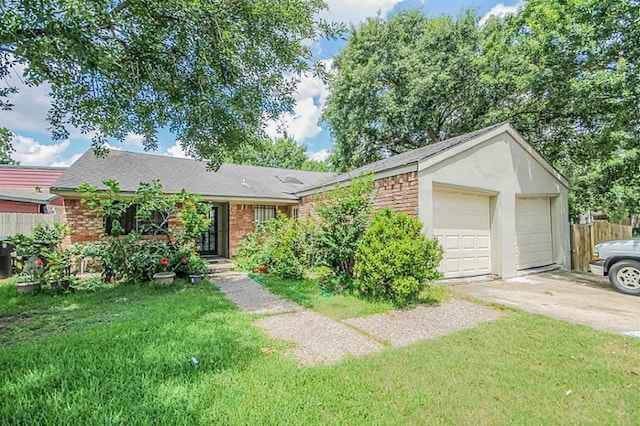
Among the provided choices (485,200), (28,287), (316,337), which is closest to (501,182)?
(485,200)

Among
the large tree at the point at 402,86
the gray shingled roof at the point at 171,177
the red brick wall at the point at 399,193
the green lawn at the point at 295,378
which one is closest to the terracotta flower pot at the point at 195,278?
the green lawn at the point at 295,378

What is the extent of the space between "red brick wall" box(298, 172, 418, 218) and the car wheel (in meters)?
4.81

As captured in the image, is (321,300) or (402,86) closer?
(321,300)

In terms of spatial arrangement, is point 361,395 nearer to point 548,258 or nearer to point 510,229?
point 510,229

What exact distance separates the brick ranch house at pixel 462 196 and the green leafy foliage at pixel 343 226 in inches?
28.2

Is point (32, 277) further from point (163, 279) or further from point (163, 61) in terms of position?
point (163, 61)

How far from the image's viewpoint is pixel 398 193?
24.2 feet

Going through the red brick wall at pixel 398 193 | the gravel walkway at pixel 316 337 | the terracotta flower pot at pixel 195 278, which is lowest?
the gravel walkway at pixel 316 337

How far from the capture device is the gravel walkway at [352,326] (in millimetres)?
3715

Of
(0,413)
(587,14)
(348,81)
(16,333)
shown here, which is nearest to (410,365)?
(0,413)

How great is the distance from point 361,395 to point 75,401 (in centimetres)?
252

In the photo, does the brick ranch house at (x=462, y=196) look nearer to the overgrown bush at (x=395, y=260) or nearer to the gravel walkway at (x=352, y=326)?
the overgrown bush at (x=395, y=260)

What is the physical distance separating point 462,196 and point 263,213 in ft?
26.5

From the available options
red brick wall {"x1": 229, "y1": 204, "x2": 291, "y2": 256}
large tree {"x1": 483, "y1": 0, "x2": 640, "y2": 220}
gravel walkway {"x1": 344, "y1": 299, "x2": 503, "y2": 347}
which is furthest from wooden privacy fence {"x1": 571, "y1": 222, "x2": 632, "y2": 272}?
red brick wall {"x1": 229, "y1": 204, "x2": 291, "y2": 256}
